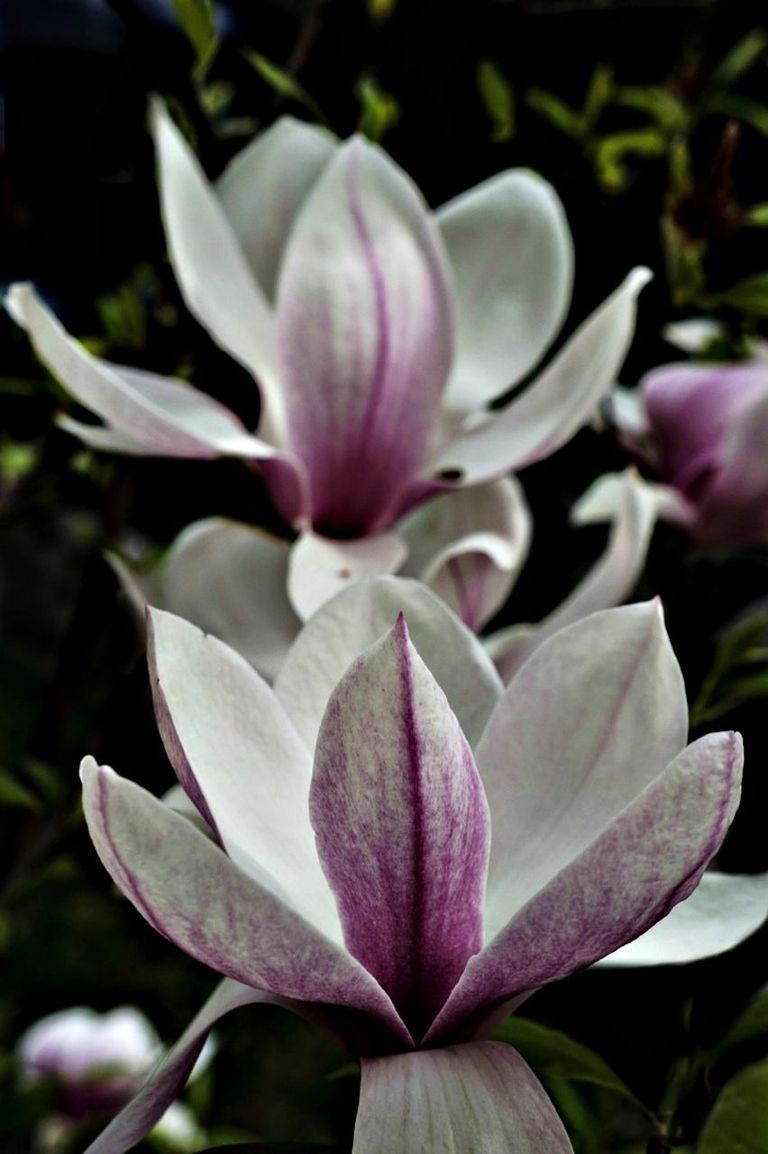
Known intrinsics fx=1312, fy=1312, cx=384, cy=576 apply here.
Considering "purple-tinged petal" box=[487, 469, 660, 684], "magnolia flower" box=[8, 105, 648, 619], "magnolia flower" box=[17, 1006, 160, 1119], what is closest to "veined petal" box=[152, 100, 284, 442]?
"magnolia flower" box=[8, 105, 648, 619]

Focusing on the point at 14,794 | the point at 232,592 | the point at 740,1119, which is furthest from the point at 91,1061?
the point at 740,1119

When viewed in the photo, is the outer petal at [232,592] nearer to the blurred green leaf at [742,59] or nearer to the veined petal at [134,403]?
the veined petal at [134,403]

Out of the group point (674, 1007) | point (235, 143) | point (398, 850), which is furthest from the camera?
point (235, 143)

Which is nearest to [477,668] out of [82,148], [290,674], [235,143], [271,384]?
[290,674]

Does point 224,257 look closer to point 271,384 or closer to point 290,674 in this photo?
point 271,384

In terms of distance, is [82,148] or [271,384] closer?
[271,384]

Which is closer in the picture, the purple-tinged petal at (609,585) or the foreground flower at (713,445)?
the purple-tinged petal at (609,585)

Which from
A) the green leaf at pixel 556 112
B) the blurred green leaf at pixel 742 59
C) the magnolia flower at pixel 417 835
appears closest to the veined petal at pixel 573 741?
the magnolia flower at pixel 417 835
